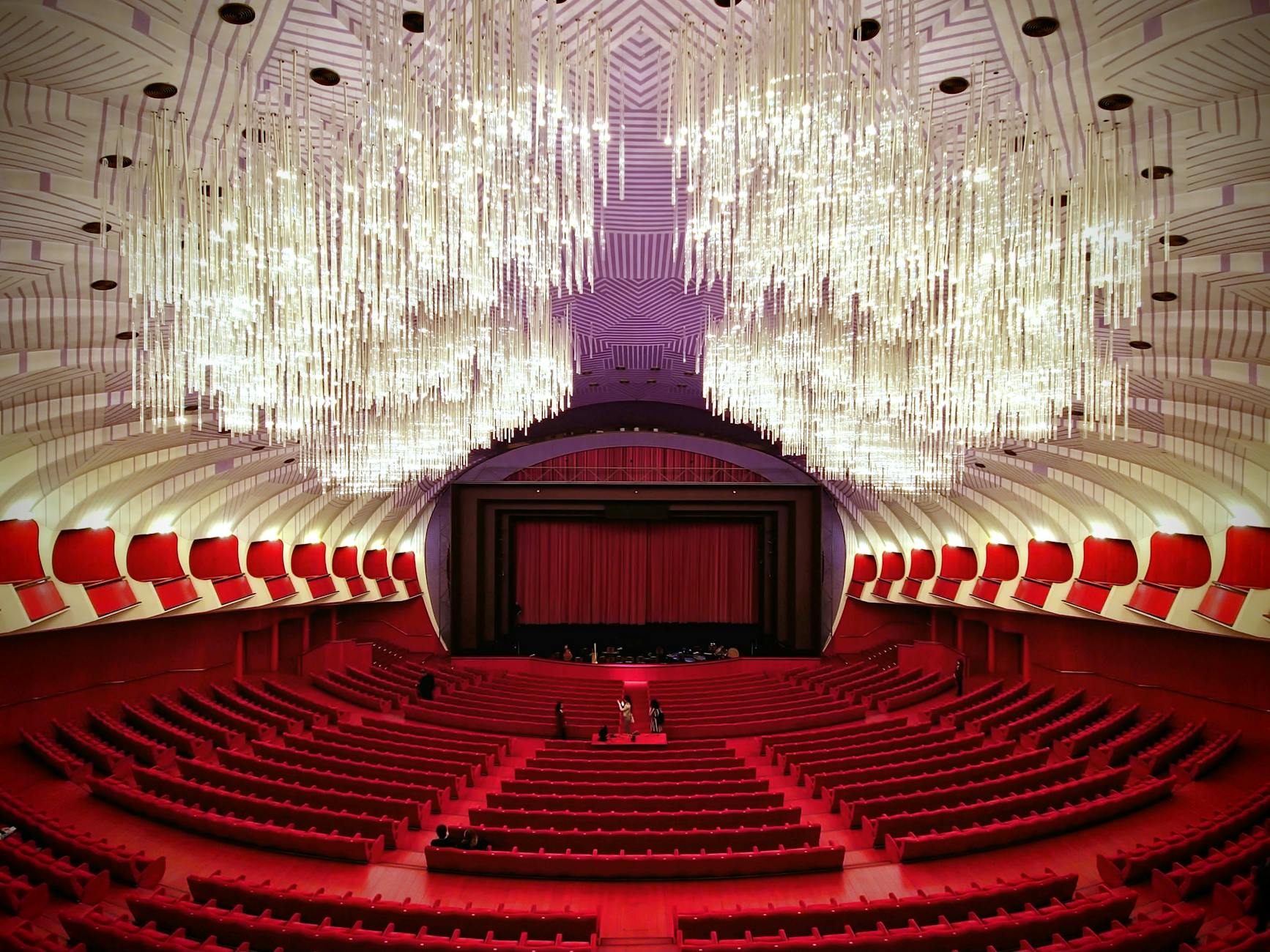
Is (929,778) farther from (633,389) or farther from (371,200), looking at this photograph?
(633,389)

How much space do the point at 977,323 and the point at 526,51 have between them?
528 cm

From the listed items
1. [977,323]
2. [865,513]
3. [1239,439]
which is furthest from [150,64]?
[865,513]

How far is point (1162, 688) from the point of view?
17875mm

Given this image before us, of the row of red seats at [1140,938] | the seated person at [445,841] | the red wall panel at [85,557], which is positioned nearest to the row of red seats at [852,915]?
the row of red seats at [1140,938]

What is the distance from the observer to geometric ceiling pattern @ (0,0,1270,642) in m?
4.89

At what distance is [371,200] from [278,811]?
9.04 m

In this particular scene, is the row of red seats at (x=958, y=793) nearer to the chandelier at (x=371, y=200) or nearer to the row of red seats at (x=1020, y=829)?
the row of red seats at (x=1020, y=829)

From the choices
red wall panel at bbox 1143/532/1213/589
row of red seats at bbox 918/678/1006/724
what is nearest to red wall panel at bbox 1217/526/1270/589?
red wall panel at bbox 1143/532/1213/589

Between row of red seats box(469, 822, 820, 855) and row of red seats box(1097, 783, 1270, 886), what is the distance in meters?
3.51

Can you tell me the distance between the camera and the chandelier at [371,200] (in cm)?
499

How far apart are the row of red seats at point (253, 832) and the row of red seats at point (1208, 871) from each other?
9.60m

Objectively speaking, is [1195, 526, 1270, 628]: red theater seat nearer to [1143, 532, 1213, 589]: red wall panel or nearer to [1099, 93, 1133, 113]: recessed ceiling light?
[1143, 532, 1213, 589]: red wall panel

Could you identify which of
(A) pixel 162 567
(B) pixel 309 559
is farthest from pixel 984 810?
(B) pixel 309 559

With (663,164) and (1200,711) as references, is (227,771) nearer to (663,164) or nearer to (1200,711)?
(663,164)
